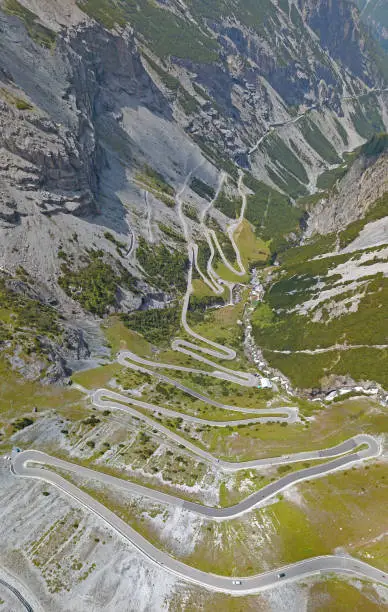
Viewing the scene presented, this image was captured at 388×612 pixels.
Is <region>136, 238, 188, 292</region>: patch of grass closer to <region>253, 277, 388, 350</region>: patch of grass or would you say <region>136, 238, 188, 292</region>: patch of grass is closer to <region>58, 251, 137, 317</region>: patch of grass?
<region>58, 251, 137, 317</region>: patch of grass

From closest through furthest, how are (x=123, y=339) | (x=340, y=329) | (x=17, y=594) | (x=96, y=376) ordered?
1. (x=17, y=594)
2. (x=96, y=376)
3. (x=340, y=329)
4. (x=123, y=339)

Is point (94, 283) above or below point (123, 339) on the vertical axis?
above

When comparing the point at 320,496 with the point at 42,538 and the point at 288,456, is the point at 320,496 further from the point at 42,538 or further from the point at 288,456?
the point at 42,538

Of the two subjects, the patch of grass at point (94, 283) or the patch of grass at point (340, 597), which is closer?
the patch of grass at point (340, 597)

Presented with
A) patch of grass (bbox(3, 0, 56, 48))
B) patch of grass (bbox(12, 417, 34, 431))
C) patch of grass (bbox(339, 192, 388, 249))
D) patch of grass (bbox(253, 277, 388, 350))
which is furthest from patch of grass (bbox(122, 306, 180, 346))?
patch of grass (bbox(3, 0, 56, 48))

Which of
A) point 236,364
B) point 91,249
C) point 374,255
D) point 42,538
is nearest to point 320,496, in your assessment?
point 42,538

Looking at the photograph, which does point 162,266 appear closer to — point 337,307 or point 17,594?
point 337,307

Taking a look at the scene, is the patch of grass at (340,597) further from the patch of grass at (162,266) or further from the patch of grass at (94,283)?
the patch of grass at (162,266)

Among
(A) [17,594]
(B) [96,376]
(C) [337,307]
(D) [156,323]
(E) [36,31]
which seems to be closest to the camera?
(A) [17,594]

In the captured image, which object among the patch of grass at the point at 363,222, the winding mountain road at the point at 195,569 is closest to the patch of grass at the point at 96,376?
the winding mountain road at the point at 195,569

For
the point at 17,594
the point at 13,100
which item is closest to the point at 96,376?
the point at 17,594

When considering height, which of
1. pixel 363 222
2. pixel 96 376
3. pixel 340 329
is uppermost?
pixel 363 222
